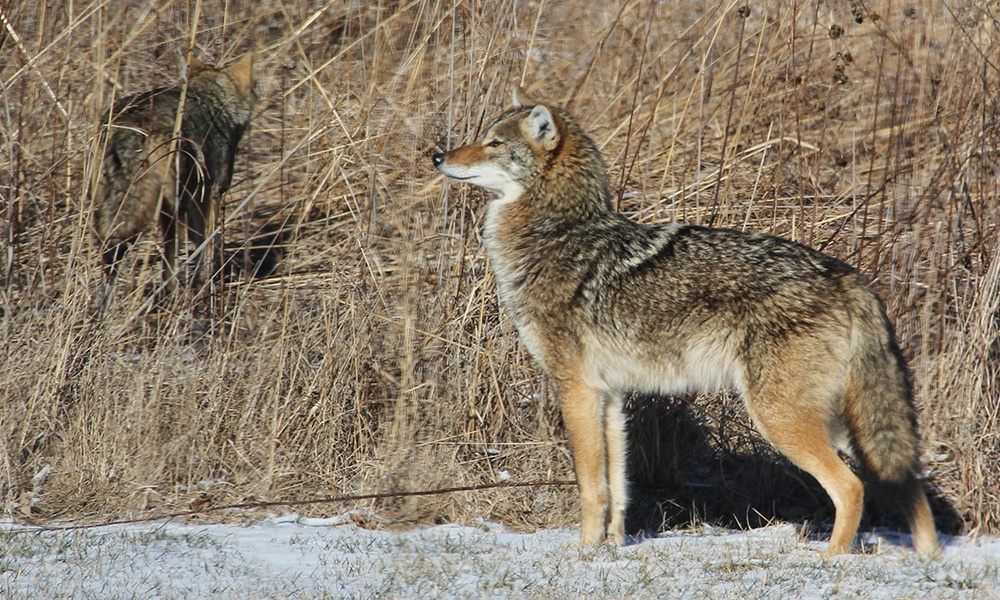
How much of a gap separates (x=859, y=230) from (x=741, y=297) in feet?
7.99

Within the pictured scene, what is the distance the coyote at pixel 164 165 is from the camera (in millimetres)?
6402

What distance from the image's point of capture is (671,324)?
444cm

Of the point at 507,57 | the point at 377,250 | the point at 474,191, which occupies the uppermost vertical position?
the point at 507,57

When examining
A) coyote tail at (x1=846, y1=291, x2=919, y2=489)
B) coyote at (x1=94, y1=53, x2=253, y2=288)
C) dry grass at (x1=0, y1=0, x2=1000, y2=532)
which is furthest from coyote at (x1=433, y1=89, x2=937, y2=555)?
coyote at (x1=94, y1=53, x2=253, y2=288)

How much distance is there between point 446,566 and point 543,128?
6.90 feet

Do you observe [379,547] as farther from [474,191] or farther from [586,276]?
[474,191]

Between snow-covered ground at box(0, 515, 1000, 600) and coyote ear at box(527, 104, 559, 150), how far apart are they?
1.92 m

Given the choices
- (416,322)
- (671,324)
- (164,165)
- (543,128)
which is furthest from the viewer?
(164,165)

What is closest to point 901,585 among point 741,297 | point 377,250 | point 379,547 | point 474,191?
point 741,297

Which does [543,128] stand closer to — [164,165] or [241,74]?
[164,165]

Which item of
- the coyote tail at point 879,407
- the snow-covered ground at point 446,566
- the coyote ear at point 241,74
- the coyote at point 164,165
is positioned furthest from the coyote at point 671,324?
the coyote ear at point 241,74

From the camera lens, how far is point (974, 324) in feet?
16.9

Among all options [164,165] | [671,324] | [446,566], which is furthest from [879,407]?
[164,165]

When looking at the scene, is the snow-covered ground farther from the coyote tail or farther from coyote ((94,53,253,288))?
coyote ((94,53,253,288))
